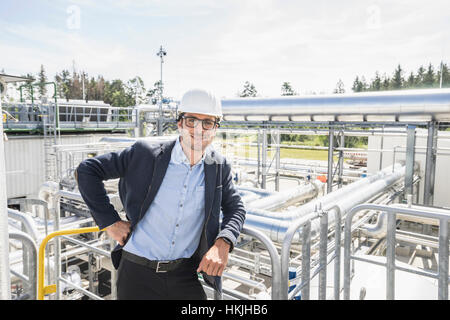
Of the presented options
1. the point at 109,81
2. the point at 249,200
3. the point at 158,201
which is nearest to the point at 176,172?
the point at 158,201

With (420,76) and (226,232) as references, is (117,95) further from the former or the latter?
(226,232)

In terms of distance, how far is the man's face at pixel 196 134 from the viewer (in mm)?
1712

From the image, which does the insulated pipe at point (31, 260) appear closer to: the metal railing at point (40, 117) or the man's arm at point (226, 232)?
the man's arm at point (226, 232)

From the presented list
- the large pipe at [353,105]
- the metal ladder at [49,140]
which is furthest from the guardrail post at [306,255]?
the metal ladder at [49,140]

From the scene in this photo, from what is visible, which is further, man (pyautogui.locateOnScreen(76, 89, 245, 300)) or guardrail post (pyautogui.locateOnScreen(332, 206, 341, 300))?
guardrail post (pyautogui.locateOnScreen(332, 206, 341, 300))

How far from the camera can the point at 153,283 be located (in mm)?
1632

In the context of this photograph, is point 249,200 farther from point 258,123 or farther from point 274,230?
point 258,123

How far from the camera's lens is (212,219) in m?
1.66

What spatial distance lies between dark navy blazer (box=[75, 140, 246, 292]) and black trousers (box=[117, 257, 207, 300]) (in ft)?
0.33

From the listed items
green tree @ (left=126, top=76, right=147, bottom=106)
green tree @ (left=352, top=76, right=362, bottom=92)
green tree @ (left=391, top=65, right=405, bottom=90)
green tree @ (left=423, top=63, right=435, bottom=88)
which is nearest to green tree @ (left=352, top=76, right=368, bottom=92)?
green tree @ (left=352, top=76, right=362, bottom=92)

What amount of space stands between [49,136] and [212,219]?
11.1 m

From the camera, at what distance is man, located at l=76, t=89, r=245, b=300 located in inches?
63.9

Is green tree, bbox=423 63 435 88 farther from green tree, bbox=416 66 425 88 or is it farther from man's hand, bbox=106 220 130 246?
man's hand, bbox=106 220 130 246

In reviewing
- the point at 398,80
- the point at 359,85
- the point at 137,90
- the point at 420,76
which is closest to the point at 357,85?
the point at 359,85
